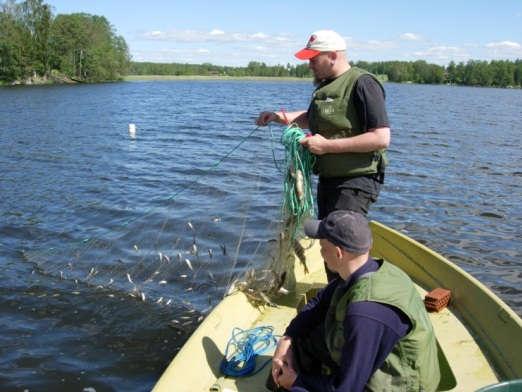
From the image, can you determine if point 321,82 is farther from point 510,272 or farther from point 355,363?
point 510,272

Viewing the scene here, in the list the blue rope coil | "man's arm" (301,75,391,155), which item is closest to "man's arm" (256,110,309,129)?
"man's arm" (301,75,391,155)

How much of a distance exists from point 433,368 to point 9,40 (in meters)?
96.5

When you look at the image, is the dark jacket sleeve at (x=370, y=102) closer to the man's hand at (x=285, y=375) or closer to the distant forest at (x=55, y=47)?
the man's hand at (x=285, y=375)

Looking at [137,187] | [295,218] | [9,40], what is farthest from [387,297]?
[9,40]

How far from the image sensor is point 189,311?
24.3ft

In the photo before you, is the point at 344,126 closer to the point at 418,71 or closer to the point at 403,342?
the point at 403,342

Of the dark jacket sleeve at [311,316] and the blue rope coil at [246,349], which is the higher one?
the dark jacket sleeve at [311,316]

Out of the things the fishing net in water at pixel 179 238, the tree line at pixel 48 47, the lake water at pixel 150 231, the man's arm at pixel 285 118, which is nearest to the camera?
the man's arm at pixel 285 118

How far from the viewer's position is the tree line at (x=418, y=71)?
150000mm

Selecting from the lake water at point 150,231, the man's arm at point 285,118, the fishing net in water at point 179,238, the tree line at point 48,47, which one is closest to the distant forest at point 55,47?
the tree line at point 48,47

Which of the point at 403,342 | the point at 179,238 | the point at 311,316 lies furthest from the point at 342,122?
the point at 179,238

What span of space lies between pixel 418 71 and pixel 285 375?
→ 564 ft

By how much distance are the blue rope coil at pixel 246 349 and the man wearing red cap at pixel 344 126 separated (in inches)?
47.0

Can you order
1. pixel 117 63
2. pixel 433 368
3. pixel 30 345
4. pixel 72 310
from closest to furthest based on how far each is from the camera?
pixel 433 368, pixel 30 345, pixel 72 310, pixel 117 63
